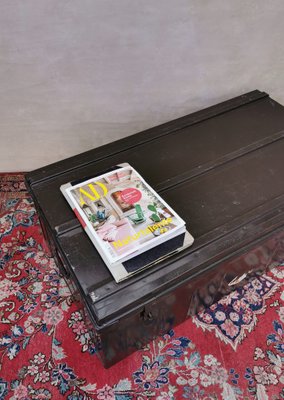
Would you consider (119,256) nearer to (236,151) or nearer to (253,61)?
(236,151)

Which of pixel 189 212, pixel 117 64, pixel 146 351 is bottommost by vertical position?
pixel 146 351

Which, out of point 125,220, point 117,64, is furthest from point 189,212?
point 117,64

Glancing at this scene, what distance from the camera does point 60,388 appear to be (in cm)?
109

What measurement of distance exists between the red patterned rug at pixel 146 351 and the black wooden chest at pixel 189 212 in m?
Result: 0.07

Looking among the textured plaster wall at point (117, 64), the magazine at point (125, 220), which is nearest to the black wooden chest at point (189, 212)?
the magazine at point (125, 220)

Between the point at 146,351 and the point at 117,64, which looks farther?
the point at 117,64

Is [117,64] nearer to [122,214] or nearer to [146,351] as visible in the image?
[122,214]

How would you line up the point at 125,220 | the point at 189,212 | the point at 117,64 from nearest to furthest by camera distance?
1. the point at 125,220
2. the point at 189,212
3. the point at 117,64

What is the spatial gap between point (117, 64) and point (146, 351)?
3.46 ft

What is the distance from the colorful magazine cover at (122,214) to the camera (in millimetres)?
928

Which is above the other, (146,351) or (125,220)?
(125,220)

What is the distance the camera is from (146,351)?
116cm

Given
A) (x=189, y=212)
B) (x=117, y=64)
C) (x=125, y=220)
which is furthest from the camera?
(x=117, y=64)

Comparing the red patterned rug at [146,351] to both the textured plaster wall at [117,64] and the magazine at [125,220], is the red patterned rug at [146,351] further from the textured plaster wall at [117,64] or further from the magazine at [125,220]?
the textured plaster wall at [117,64]
